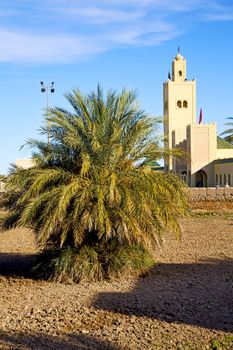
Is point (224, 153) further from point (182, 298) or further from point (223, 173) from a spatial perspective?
point (182, 298)

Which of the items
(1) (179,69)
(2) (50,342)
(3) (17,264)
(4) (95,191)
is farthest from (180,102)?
(2) (50,342)

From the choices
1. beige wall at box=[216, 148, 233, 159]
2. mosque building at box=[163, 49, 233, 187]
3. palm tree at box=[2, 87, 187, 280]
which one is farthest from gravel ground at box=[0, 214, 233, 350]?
beige wall at box=[216, 148, 233, 159]

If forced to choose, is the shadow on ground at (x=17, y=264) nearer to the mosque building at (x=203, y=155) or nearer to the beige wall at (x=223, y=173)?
the mosque building at (x=203, y=155)

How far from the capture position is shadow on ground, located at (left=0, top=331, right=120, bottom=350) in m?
6.86

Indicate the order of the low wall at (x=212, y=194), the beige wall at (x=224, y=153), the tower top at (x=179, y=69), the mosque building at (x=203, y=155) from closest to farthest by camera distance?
the low wall at (x=212, y=194) < the mosque building at (x=203, y=155) < the beige wall at (x=224, y=153) < the tower top at (x=179, y=69)

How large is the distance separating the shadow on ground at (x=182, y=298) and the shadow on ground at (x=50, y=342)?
52.4 inches

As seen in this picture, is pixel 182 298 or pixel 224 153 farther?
pixel 224 153

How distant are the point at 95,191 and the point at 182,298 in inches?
106

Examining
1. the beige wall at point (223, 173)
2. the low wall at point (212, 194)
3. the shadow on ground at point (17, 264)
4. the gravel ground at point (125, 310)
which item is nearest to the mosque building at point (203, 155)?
the beige wall at point (223, 173)

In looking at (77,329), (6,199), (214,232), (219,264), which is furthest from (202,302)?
(214,232)

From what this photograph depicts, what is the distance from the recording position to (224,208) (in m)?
29.6

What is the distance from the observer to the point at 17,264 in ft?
43.8

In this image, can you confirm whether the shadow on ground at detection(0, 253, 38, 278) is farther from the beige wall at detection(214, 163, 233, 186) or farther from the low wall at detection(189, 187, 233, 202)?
the beige wall at detection(214, 163, 233, 186)

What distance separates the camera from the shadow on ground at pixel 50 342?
6855 millimetres
